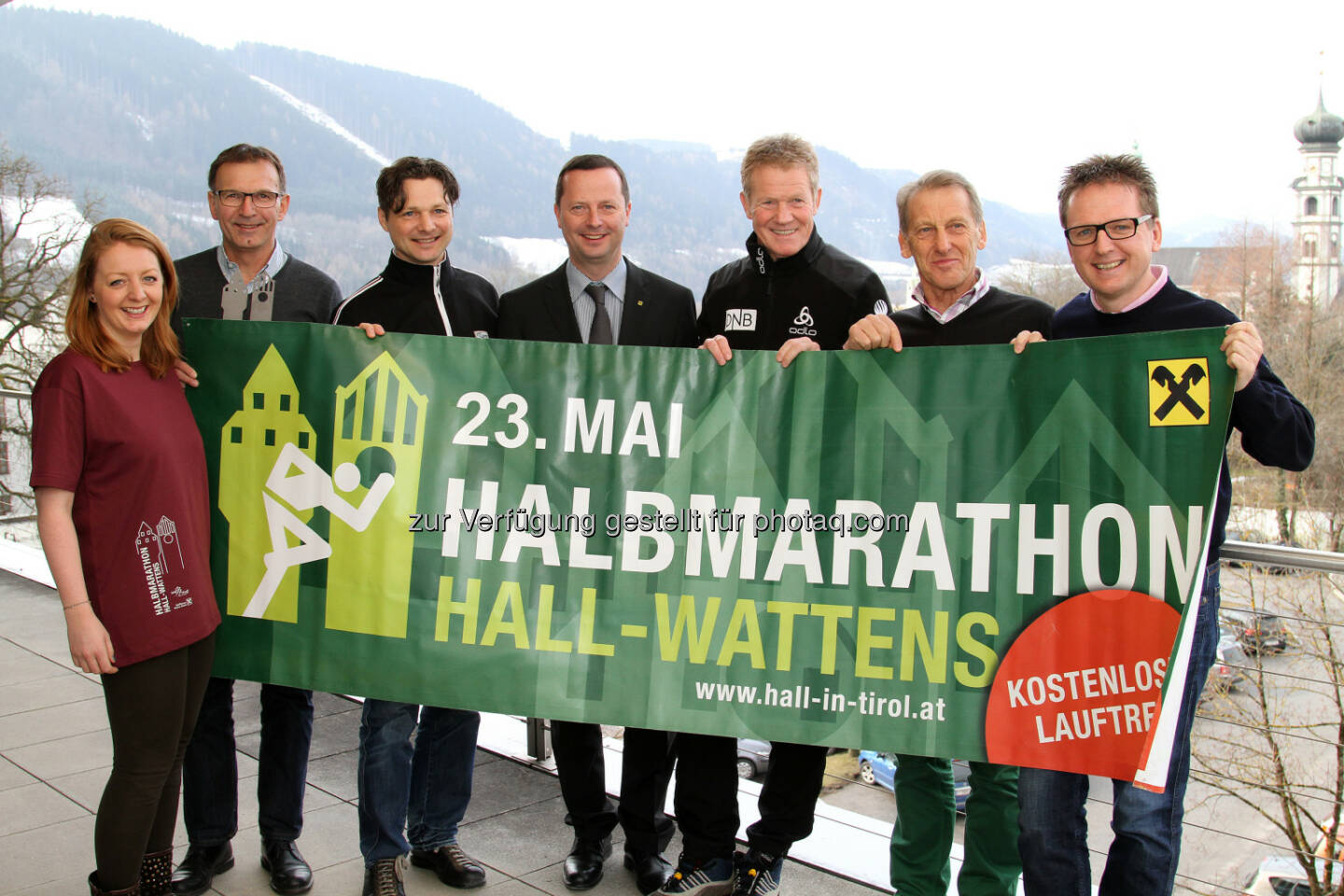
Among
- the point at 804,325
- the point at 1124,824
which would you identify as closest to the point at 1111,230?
the point at 804,325

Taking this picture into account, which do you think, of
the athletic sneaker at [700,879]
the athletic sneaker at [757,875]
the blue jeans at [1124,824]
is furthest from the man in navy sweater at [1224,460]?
the athletic sneaker at [700,879]

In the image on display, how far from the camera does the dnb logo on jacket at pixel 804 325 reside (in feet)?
8.44

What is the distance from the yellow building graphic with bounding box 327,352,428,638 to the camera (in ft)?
8.52

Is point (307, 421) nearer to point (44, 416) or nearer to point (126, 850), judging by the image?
point (44, 416)

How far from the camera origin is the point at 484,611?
2.55 metres

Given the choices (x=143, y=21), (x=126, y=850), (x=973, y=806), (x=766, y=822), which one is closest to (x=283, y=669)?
(x=126, y=850)

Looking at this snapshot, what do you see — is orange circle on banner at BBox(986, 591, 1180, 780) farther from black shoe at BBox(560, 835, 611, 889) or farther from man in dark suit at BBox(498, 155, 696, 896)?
black shoe at BBox(560, 835, 611, 889)

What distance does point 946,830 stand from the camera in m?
2.42

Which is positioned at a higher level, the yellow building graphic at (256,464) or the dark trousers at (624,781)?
the yellow building graphic at (256,464)

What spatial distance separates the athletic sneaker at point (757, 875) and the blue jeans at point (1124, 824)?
64 cm

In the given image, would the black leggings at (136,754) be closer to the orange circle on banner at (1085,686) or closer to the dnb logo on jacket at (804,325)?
the dnb logo on jacket at (804,325)

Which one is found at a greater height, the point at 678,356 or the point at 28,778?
the point at 678,356

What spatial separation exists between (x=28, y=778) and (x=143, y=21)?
173609 mm

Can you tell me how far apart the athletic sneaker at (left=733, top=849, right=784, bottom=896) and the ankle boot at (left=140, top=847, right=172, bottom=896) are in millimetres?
1343
